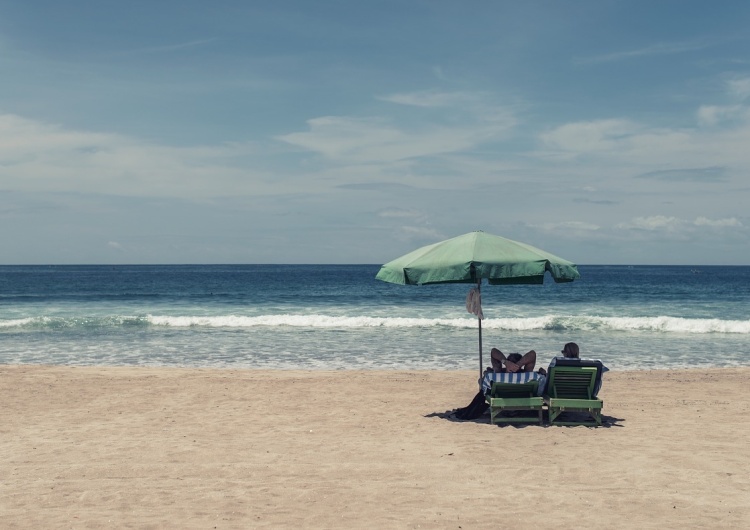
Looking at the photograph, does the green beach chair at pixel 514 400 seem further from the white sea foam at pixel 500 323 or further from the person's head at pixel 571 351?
the white sea foam at pixel 500 323

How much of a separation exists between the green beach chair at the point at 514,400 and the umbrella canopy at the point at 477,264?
1464mm

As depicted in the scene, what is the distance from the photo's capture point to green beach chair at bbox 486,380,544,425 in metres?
9.16

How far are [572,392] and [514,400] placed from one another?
2.74ft

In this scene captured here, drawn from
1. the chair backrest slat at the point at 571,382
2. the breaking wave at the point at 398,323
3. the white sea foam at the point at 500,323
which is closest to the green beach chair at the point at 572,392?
the chair backrest slat at the point at 571,382

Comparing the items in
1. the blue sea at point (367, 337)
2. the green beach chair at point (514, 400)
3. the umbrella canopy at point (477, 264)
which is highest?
the umbrella canopy at point (477, 264)

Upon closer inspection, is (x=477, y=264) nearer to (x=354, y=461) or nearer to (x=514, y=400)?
(x=514, y=400)

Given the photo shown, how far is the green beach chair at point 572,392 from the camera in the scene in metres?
9.12

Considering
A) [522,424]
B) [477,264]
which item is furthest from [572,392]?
[477,264]

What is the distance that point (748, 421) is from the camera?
31.5 ft

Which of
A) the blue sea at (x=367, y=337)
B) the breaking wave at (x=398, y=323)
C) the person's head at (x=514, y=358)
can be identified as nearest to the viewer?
the person's head at (x=514, y=358)

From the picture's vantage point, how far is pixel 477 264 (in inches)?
328

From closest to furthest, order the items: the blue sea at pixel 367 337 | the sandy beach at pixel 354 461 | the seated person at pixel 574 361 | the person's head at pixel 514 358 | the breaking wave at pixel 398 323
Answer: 1. the sandy beach at pixel 354 461
2. the seated person at pixel 574 361
3. the person's head at pixel 514 358
4. the blue sea at pixel 367 337
5. the breaking wave at pixel 398 323

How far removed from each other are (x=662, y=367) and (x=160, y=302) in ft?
115

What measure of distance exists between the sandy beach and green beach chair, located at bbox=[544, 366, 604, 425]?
28 centimetres
